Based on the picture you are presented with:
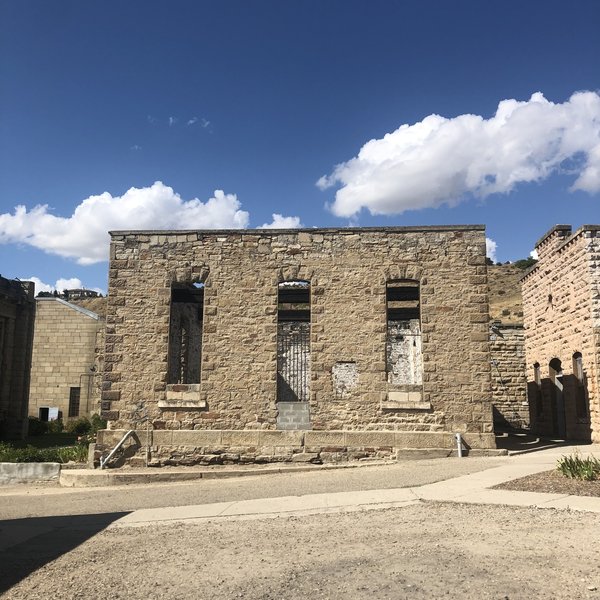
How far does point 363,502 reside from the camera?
7.89 meters

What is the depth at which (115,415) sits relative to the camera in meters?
13.0

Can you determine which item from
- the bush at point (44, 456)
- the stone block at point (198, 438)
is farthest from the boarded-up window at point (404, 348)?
the bush at point (44, 456)

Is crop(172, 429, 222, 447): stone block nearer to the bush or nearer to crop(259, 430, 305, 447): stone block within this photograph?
crop(259, 430, 305, 447): stone block

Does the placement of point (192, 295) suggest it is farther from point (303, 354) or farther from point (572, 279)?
point (572, 279)

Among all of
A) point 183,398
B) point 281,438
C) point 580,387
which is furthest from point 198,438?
point 580,387

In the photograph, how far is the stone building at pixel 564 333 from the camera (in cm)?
1407

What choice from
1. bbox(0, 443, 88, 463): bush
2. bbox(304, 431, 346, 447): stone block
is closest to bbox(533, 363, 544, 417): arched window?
bbox(304, 431, 346, 447): stone block

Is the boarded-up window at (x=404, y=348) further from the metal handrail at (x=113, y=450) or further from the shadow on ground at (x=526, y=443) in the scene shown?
the metal handrail at (x=113, y=450)

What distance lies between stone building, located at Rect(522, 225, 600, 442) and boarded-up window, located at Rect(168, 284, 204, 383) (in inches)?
376

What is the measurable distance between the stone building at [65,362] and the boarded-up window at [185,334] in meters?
10.7

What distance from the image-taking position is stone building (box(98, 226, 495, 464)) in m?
12.4

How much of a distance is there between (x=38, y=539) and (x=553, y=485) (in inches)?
272

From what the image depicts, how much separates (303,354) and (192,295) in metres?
3.70

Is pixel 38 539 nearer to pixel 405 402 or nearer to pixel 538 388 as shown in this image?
pixel 405 402
